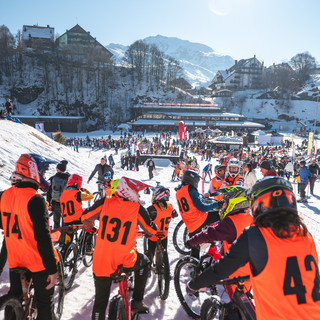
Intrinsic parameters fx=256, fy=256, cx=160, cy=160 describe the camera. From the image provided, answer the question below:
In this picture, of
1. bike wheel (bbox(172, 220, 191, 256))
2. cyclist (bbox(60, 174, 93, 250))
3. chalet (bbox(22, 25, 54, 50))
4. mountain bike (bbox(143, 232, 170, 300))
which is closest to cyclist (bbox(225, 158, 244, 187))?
bike wheel (bbox(172, 220, 191, 256))

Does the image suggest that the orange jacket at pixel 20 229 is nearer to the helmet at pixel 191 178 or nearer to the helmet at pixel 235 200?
the helmet at pixel 235 200

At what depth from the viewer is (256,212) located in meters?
1.78

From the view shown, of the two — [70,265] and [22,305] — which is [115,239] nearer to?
[22,305]

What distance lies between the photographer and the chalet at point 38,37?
73.7 metres

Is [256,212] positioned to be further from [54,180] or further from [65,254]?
[54,180]

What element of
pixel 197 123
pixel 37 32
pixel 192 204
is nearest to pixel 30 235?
pixel 192 204

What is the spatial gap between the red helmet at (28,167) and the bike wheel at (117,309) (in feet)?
4.81

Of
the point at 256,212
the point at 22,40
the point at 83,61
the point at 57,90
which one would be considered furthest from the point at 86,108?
the point at 256,212

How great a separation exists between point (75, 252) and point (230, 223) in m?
2.82

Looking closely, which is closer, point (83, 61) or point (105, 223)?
point (105, 223)

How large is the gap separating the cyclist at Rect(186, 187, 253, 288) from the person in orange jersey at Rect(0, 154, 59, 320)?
1.49 m

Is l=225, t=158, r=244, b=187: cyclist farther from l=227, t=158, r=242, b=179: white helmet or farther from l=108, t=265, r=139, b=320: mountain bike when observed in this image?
l=108, t=265, r=139, b=320: mountain bike

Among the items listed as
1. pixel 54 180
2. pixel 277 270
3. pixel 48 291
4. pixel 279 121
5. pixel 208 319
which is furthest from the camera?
pixel 279 121

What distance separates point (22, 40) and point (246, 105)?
6715 centimetres
